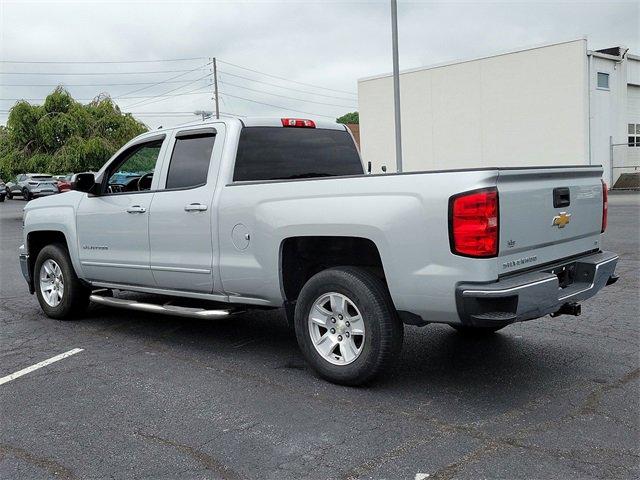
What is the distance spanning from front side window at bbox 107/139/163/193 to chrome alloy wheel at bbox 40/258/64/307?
1.18 meters

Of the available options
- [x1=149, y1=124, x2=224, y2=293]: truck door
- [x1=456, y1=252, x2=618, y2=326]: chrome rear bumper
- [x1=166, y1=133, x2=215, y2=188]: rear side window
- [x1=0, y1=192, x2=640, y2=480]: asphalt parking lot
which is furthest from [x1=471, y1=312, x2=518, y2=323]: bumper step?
[x1=166, y1=133, x2=215, y2=188]: rear side window

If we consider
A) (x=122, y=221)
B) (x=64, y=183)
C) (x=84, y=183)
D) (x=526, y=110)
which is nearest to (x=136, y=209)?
(x=122, y=221)

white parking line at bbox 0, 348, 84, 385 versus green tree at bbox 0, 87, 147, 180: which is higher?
green tree at bbox 0, 87, 147, 180

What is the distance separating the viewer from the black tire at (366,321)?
14.8ft

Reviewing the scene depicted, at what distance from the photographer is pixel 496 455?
3.61m

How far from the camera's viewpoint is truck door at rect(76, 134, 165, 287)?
20.4ft

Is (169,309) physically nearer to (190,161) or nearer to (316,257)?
(190,161)

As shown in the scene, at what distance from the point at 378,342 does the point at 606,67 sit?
2902 centimetres

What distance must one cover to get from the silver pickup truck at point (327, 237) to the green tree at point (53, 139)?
72.7 feet

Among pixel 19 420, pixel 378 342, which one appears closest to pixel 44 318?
pixel 19 420

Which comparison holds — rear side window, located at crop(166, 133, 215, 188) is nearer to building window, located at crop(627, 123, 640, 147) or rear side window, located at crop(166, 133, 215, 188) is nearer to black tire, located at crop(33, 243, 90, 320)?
black tire, located at crop(33, 243, 90, 320)

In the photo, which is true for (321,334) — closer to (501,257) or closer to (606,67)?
(501,257)

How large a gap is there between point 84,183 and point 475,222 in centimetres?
419

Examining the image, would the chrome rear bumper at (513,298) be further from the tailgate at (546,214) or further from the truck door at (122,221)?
the truck door at (122,221)
